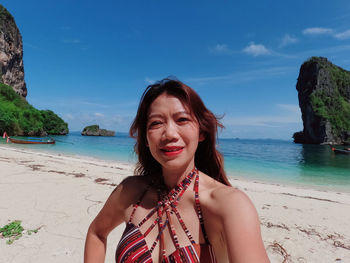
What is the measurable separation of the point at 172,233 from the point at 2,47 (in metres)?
100

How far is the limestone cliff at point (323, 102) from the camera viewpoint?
81.1 m

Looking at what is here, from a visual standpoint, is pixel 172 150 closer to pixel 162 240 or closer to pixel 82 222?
pixel 162 240

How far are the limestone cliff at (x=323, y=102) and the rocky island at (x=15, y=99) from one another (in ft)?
320

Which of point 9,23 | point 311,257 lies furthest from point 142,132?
point 9,23

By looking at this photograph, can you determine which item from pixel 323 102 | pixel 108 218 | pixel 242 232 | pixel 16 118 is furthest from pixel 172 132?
pixel 323 102

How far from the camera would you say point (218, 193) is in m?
1.19

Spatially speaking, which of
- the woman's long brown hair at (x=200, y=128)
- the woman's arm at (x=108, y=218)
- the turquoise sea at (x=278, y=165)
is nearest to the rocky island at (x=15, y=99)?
the turquoise sea at (x=278, y=165)

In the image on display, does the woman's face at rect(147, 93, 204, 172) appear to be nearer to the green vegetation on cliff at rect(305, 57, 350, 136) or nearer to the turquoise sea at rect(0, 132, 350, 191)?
the turquoise sea at rect(0, 132, 350, 191)

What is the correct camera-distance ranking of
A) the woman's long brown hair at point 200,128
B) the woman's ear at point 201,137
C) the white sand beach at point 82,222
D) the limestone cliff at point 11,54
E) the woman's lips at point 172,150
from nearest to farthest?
the woman's lips at point 172,150
the woman's long brown hair at point 200,128
the woman's ear at point 201,137
the white sand beach at point 82,222
the limestone cliff at point 11,54

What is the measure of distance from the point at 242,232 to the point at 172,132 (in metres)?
0.64

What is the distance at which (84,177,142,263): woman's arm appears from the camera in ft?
5.19

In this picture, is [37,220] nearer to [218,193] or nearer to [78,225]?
[78,225]

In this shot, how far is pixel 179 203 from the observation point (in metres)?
1.36

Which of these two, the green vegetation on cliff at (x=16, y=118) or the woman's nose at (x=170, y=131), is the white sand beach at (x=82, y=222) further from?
the green vegetation on cliff at (x=16, y=118)
